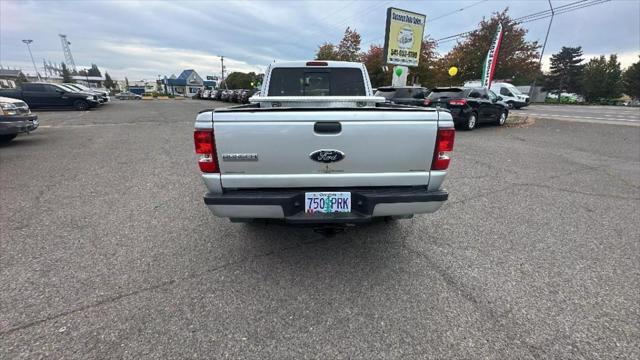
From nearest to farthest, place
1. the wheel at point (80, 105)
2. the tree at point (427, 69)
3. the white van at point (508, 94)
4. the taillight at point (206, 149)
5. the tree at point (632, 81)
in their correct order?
the taillight at point (206, 149), the wheel at point (80, 105), the white van at point (508, 94), the tree at point (427, 69), the tree at point (632, 81)

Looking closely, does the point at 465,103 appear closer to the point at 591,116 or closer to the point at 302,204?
the point at 302,204

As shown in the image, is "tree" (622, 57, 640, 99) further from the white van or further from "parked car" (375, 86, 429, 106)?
"parked car" (375, 86, 429, 106)

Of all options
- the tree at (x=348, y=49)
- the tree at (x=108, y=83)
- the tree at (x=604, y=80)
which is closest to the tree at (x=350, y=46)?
the tree at (x=348, y=49)

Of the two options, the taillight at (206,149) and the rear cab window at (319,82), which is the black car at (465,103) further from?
the taillight at (206,149)

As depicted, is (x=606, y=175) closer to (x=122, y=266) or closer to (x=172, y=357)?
(x=172, y=357)

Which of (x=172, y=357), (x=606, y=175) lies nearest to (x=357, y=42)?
(x=606, y=175)

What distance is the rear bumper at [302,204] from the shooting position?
233 cm

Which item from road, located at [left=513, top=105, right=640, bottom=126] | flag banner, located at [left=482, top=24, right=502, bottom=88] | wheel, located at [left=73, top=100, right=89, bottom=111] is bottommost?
road, located at [left=513, top=105, right=640, bottom=126]

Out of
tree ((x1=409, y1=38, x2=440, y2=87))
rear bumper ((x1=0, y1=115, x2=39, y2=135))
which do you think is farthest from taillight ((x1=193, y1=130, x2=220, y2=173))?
tree ((x1=409, y1=38, x2=440, y2=87))

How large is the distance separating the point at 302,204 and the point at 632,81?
82812 mm

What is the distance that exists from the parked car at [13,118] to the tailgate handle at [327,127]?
9.04m

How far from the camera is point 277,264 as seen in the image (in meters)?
2.86

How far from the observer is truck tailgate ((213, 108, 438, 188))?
2.27 m

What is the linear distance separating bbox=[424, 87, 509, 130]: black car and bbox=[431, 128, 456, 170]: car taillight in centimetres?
916
